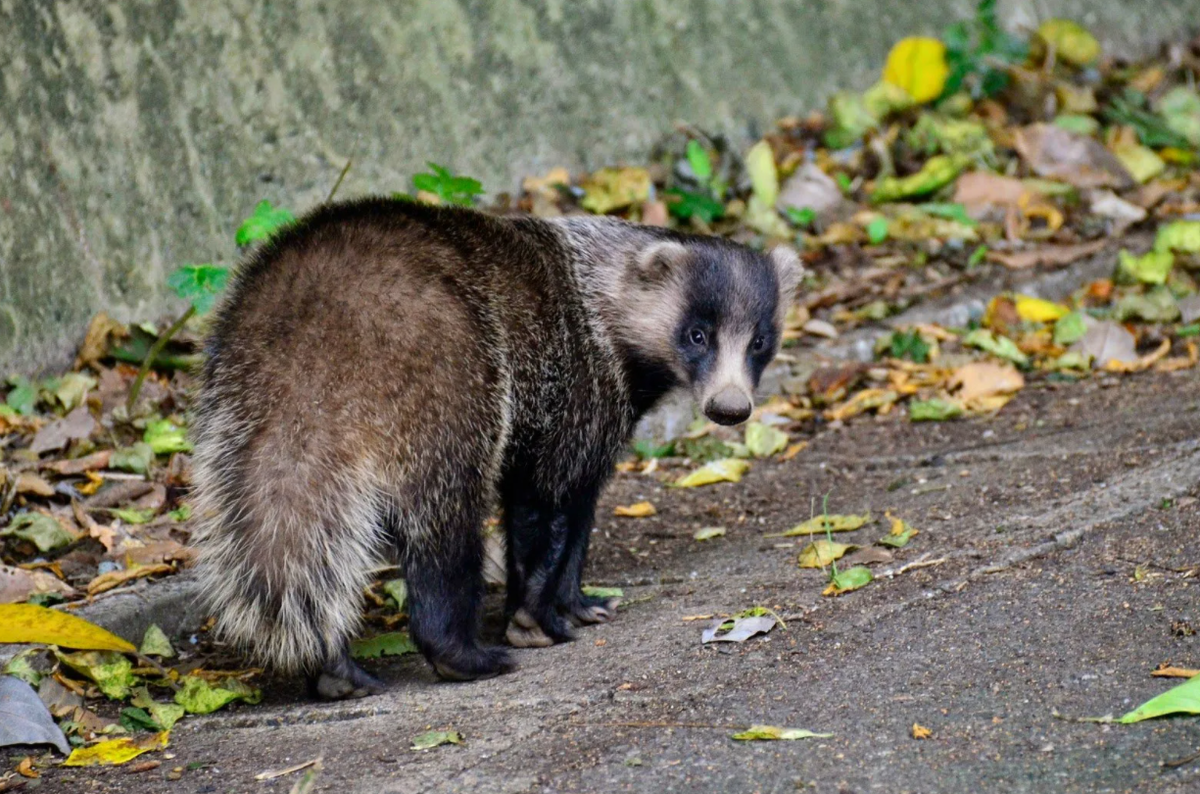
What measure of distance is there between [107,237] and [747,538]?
342cm

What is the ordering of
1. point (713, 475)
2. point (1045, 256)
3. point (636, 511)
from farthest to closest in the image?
point (1045, 256)
point (713, 475)
point (636, 511)

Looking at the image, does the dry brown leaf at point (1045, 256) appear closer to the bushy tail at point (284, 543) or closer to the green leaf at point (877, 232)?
the green leaf at point (877, 232)

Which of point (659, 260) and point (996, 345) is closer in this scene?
point (659, 260)

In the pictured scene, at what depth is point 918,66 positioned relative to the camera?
1031 cm

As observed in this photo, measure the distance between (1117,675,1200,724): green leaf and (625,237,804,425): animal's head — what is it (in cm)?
225

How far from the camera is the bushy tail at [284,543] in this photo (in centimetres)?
425

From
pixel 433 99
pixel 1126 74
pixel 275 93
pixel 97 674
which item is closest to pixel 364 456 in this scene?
pixel 97 674

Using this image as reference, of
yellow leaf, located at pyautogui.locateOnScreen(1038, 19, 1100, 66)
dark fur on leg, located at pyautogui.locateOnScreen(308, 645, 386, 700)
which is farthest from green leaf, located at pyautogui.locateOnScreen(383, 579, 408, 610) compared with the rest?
yellow leaf, located at pyautogui.locateOnScreen(1038, 19, 1100, 66)

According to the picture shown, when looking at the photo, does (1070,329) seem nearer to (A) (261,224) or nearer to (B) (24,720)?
(A) (261,224)

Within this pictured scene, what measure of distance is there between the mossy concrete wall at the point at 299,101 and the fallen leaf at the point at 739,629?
3.66 meters

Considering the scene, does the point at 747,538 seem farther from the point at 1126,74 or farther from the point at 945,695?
the point at 1126,74

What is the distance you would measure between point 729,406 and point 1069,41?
747cm

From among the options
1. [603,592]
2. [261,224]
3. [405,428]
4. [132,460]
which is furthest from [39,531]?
[603,592]

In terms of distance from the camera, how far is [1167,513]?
4.91 m
